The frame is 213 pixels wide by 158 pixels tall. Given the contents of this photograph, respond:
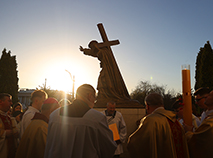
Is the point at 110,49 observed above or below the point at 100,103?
above

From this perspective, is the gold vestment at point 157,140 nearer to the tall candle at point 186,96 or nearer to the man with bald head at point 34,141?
the tall candle at point 186,96

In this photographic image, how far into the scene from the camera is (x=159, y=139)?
Answer: 9.50 ft

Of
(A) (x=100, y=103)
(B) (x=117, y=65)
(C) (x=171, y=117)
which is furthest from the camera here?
(B) (x=117, y=65)

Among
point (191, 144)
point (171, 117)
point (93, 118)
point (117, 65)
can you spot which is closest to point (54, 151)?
point (93, 118)

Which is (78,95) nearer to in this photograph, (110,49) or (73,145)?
(73,145)

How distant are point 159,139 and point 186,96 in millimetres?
895

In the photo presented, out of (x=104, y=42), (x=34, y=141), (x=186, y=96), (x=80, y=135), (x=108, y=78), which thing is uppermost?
(x=104, y=42)

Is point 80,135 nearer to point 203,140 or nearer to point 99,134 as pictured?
point 99,134

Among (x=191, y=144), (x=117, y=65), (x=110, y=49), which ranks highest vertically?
(x=110, y=49)

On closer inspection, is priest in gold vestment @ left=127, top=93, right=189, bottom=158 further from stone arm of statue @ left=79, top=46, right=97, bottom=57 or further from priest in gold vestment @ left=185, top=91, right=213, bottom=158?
stone arm of statue @ left=79, top=46, right=97, bottom=57

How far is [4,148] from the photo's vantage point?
373 cm

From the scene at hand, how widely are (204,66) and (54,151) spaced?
2611 centimetres

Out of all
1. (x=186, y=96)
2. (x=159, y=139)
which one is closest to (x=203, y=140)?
(x=159, y=139)

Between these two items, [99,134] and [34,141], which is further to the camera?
[34,141]
